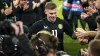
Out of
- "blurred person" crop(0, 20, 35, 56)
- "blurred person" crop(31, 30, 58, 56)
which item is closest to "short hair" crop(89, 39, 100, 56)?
"blurred person" crop(31, 30, 58, 56)

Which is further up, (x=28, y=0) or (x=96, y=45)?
(x=96, y=45)

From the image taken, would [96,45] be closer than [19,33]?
Yes

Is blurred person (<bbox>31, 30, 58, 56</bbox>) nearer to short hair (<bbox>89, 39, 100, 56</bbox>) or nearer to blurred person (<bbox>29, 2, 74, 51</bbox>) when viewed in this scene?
short hair (<bbox>89, 39, 100, 56</bbox>)

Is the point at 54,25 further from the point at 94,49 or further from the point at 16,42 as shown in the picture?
the point at 94,49

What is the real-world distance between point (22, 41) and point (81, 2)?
25.0ft

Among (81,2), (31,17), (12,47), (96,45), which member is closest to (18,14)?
(31,17)

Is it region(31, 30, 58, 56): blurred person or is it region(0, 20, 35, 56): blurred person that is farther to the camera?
region(0, 20, 35, 56): blurred person

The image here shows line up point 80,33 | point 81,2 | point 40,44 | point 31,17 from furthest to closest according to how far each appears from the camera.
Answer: point 81,2, point 31,17, point 80,33, point 40,44

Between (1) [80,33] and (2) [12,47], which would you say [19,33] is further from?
(1) [80,33]

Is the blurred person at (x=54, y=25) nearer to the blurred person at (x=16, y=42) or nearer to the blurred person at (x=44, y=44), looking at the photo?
the blurred person at (x=16, y=42)

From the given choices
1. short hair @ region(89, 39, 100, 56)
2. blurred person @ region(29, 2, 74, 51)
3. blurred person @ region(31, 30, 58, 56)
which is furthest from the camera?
blurred person @ region(29, 2, 74, 51)

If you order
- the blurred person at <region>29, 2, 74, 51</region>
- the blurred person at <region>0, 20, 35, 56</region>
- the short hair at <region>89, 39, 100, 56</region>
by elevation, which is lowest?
the blurred person at <region>29, 2, 74, 51</region>

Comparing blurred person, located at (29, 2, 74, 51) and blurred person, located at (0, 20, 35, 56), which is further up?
blurred person, located at (0, 20, 35, 56)

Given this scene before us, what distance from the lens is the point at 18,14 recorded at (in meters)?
11.1
